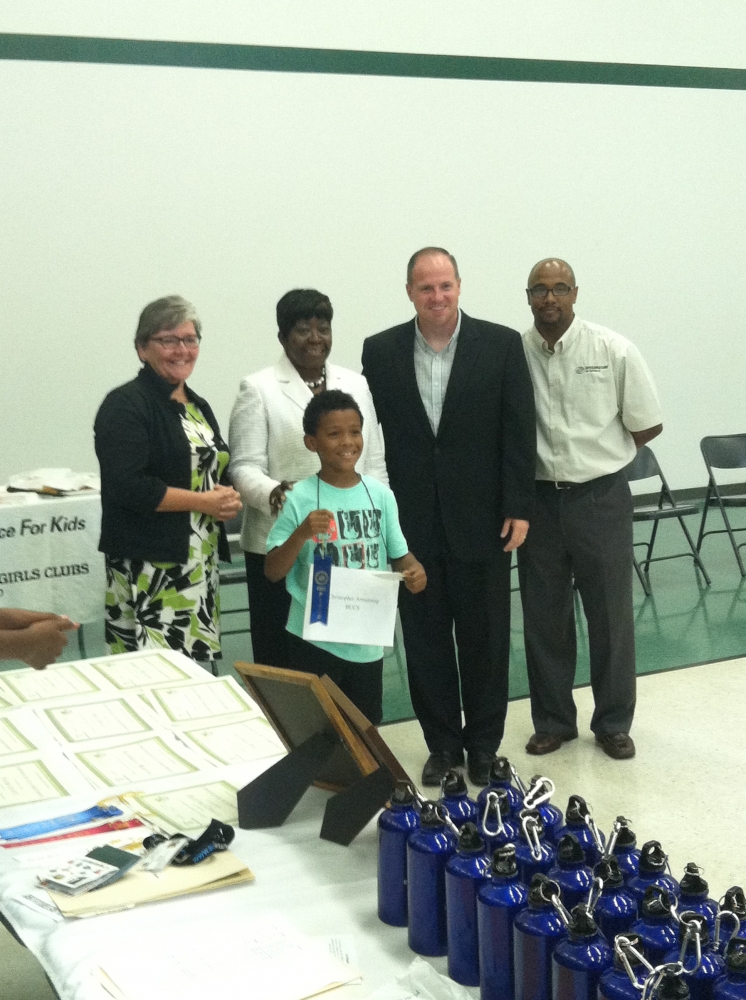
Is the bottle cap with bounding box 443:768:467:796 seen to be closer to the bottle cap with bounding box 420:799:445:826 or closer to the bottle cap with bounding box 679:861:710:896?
the bottle cap with bounding box 420:799:445:826

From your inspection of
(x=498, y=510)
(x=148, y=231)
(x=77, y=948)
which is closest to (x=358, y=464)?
(x=498, y=510)

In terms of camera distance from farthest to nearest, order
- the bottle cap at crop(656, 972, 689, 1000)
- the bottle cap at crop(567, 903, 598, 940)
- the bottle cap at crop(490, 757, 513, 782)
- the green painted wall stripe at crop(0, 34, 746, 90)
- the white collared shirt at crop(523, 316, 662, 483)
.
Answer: the green painted wall stripe at crop(0, 34, 746, 90), the white collared shirt at crop(523, 316, 662, 483), the bottle cap at crop(490, 757, 513, 782), the bottle cap at crop(567, 903, 598, 940), the bottle cap at crop(656, 972, 689, 1000)

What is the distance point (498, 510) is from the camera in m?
3.75

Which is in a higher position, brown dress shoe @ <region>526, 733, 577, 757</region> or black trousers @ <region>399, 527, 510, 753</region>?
black trousers @ <region>399, 527, 510, 753</region>

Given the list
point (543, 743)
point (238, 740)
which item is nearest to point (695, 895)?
point (238, 740)

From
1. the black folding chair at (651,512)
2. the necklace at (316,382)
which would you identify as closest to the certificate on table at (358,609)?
the necklace at (316,382)

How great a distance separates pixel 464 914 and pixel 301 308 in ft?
7.76

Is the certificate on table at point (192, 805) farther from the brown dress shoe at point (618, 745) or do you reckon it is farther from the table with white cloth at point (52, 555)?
the table with white cloth at point (52, 555)

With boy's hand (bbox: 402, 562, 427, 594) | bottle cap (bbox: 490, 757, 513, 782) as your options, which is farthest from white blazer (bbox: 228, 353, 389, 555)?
bottle cap (bbox: 490, 757, 513, 782)

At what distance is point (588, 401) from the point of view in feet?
12.8

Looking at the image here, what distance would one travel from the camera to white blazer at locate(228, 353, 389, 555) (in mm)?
3613

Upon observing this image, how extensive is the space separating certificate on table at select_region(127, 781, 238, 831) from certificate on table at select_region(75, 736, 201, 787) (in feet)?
0.32

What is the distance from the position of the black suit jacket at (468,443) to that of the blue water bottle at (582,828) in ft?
6.70

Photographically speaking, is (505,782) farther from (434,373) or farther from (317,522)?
(434,373)
